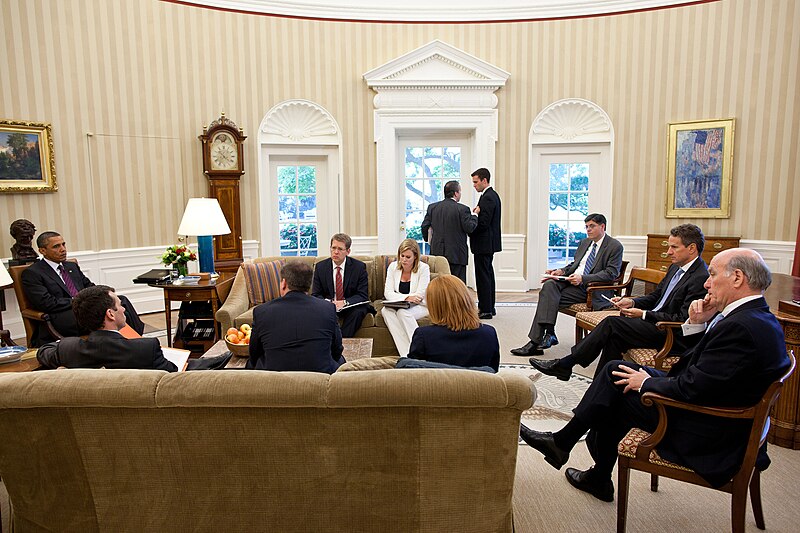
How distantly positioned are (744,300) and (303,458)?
181 centimetres

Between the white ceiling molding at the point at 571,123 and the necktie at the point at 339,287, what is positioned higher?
the white ceiling molding at the point at 571,123

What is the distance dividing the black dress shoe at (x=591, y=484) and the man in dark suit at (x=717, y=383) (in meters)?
0.23

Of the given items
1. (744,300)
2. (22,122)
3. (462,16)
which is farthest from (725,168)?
(22,122)

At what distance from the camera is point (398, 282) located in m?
4.80

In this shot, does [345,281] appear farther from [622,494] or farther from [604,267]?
[622,494]

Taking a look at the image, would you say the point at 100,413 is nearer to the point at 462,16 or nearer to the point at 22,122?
the point at 22,122

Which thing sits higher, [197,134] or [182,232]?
[197,134]

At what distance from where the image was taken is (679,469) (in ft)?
7.35

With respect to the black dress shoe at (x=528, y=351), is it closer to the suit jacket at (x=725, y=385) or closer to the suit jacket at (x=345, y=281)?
the suit jacket at (x=345, y=281)

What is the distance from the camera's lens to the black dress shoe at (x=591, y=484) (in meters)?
2.73

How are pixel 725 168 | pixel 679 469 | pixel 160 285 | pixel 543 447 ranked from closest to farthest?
1. pixel 679 469
2. pixel 543 447
3. pixel 160 285
4. pixel 725 168

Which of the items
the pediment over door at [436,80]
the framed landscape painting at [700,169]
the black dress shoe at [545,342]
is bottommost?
the black dress shoe at [545,342]

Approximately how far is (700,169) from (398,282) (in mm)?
4510

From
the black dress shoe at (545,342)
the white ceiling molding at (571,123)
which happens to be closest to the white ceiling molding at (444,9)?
the white ceiling molding at (571,123)
